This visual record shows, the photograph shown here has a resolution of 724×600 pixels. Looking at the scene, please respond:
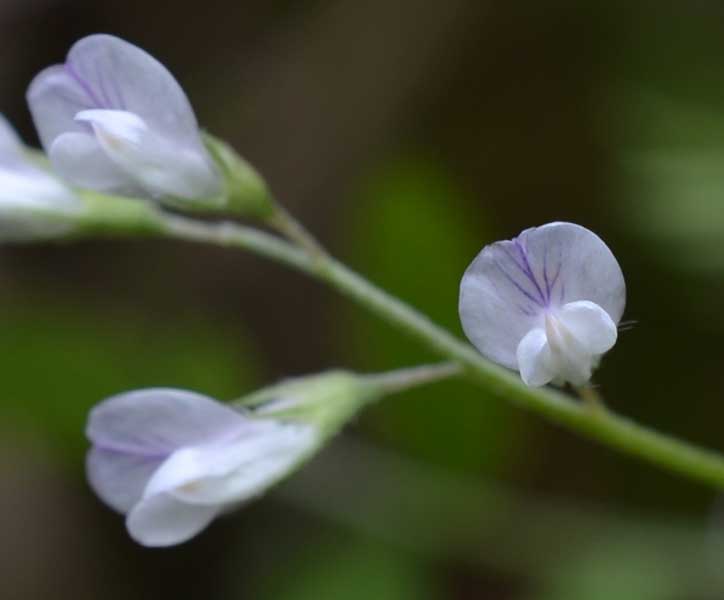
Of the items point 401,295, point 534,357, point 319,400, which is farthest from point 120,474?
point 401,295

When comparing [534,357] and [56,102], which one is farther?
[56,102]

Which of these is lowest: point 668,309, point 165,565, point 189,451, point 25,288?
point 189,451

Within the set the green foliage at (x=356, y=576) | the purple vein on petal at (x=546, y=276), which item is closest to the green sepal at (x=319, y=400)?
the purple vein on petal at (x=546, y=276)

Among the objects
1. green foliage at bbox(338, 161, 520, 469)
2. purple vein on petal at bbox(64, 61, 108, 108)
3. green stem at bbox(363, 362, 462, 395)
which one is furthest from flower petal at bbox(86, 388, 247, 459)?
green foliage at bbox(338, 161, 520, 469)

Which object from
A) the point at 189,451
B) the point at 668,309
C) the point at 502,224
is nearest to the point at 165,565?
the point at 502,224

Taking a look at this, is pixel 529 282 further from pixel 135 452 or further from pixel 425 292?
pixel 425 292

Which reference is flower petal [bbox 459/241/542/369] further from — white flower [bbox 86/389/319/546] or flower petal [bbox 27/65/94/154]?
flower petal [bbox 27/65/94/154]

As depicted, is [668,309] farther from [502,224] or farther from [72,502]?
[72,502]
